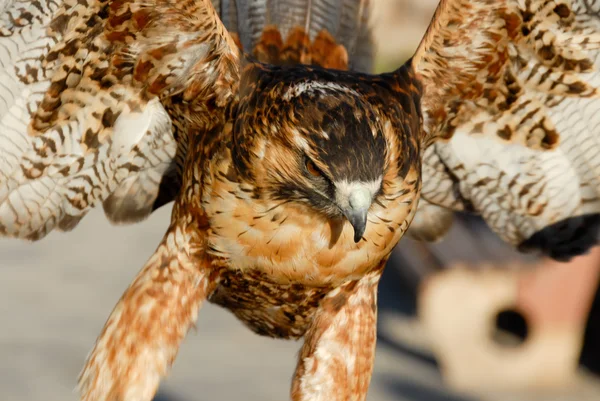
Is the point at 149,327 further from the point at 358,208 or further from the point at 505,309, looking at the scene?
the point at 505,309

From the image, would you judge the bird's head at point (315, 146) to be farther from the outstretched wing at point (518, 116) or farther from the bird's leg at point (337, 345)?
the outstretched wing at point (518, 116)

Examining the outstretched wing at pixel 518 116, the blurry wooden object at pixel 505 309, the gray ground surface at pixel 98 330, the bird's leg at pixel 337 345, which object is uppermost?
the outstretched wing at pixel 518 116

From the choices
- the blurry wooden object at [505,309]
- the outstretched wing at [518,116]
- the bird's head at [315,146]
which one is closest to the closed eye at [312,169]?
the bird's head at [315,146]

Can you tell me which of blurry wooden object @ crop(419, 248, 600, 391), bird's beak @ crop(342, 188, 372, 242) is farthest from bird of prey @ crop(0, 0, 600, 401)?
blurry wooden object @ crop(419, 248, 600, 391)

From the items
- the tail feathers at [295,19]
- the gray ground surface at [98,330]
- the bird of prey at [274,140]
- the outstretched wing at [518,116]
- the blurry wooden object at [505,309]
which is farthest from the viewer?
the gray ground surface at [98,330]

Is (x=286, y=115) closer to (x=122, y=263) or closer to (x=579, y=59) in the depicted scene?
(x=579, y=59)

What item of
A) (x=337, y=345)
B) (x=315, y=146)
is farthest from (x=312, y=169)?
(x=337, y=345)

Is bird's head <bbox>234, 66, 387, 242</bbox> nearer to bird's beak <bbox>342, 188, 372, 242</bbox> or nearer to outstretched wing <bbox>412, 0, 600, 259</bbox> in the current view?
bird's beak <bbox>342, 188, 372, 242</bbox>
